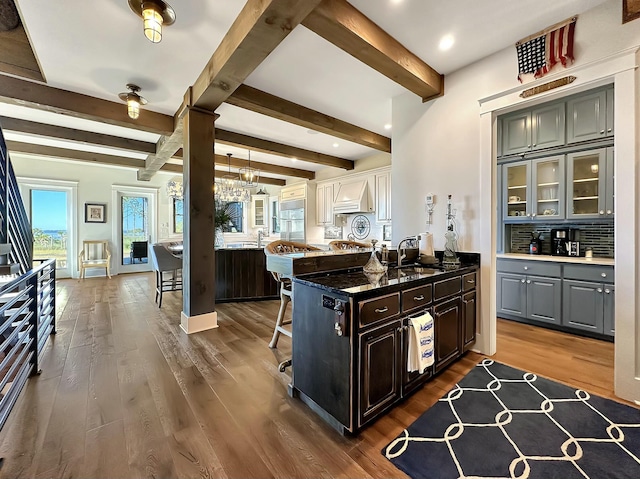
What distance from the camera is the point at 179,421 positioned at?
1.76m

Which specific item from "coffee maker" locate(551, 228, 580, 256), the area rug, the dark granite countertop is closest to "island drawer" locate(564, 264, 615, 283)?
"coffee maker" locate(551, 228, 580, 256)

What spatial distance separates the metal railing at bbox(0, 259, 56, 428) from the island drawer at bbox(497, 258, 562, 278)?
475 centimetres

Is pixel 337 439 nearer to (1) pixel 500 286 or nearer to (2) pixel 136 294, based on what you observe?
(1) pixel 500 286

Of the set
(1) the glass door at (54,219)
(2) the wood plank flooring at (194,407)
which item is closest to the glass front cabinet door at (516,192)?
(2) the wood plank flooring at (194,407)

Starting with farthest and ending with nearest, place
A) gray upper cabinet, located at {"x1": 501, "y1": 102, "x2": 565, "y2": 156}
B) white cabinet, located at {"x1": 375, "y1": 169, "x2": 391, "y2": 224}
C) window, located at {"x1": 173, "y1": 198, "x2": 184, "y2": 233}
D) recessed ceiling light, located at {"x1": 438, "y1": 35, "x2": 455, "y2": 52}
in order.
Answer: window, located at {"x1": 173, "y1": 198, "x2": 184, "y2": 233}, white cabinet, located at {"x1": 375, "y1": 169, "x2": 391, "y2": 224}, gray upper cabinet, located at {"x1": 501, "y1": 102, "x2": 565, "y2": 156}, recessed ceiling light, located at {"x1": 438, "y1": 35, "x2": 455, "y2": 52}

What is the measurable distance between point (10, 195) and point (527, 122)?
6.38 metres

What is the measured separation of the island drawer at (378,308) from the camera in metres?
1.62

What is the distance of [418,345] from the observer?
191 centimetres

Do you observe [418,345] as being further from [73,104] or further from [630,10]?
[73,104]

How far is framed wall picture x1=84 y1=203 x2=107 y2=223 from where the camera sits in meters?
7.08

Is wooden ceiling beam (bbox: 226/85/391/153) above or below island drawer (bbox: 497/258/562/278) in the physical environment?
above

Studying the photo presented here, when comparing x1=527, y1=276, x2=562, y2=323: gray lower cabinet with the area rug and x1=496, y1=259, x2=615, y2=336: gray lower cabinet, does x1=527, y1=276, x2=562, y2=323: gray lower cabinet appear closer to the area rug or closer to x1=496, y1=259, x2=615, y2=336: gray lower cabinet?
x1=496, y1=259, x2=615, y2=336: gray lower cabinet

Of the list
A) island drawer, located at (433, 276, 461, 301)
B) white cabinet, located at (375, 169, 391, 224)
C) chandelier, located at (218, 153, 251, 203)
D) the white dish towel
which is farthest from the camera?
chandelier, located at (218, 153, 251, 203)

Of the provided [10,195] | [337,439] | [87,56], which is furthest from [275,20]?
[10,195]
